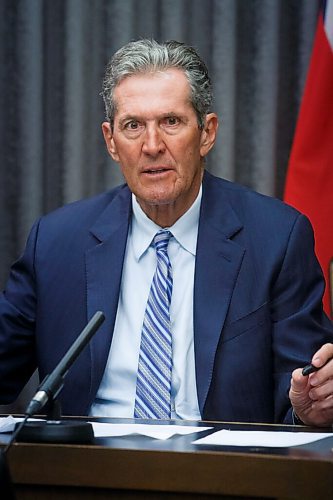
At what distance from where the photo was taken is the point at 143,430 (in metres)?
1.77

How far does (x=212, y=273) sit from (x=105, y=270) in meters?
0.27

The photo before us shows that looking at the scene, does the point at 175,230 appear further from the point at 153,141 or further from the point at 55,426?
the point at 55,426

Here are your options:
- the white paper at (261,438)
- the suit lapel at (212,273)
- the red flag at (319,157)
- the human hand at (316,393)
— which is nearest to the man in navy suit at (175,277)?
the suit lapel at (212,273)

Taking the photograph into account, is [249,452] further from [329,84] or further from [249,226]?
[329,84]

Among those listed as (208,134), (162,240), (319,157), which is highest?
(208,134)

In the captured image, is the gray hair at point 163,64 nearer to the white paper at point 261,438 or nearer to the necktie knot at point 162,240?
the necktie knot at point 162,240

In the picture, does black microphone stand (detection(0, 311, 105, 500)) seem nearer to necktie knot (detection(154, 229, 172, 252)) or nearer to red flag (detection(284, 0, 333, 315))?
necktie knot (detection(154, 229, 172, 252))

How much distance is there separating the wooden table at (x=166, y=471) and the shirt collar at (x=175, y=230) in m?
0.98

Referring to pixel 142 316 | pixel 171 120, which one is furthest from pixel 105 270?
pixel 171 120

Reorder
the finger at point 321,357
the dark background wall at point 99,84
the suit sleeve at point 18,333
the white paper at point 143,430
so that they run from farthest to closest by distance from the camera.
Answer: the dark background wall at point 99,84 < the suit sleeve at point 18,333 < the finger at point 321,357 < the white paper at point 143,430

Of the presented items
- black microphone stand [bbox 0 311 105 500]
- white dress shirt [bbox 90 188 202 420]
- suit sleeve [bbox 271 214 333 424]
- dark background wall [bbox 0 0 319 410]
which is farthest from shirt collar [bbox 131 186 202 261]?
dark background wall [bbox 0 0 319 410]

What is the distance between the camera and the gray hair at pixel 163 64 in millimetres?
2424

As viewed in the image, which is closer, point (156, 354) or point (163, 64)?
point (156, 354)

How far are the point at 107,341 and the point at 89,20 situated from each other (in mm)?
1660
